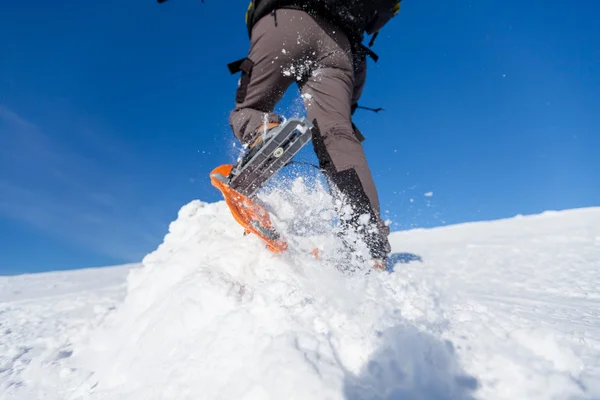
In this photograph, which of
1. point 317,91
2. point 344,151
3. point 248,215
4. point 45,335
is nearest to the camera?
point 45,335

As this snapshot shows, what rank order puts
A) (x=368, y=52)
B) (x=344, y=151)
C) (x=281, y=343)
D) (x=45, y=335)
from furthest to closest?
(x=368, y=52) → (x=344, y=151) → (x=45, y=335) → (x=281, y=343)

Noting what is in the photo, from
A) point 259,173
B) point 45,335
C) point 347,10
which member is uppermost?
point 347,10

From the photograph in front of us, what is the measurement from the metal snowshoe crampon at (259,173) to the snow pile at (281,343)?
20 centimetres

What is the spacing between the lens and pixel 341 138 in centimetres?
170

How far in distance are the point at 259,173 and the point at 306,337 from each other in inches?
41.3

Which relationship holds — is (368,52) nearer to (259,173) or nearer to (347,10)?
(347,10)

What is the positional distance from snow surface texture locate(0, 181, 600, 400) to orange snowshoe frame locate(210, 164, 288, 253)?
0.07m

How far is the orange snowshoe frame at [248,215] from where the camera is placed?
145cm

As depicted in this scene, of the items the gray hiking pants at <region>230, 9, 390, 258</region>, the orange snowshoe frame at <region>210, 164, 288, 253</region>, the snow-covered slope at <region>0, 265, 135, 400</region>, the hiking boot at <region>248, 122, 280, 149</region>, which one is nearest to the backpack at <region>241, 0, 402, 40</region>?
the gray hiking pants at <region>230, 9, 390, 258</region>

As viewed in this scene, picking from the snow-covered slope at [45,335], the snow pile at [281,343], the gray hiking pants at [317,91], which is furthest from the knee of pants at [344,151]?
the snow-covered slope at [45,335]

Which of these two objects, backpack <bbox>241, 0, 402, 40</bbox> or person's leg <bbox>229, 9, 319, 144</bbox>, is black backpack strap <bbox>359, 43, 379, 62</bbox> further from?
person's leg <bbox>229, 9, 319, 144</bbox>

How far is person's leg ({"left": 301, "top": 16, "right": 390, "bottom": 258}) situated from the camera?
5.32 ft

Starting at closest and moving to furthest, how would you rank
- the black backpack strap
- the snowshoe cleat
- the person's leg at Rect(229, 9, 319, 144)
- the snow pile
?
the snow pile
the snowshoe cleat
the person's leg at Rect(229, 9, 319, 144)
the black backpack strap

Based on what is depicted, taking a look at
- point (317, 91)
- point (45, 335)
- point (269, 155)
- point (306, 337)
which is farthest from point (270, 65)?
point (45, 335)
